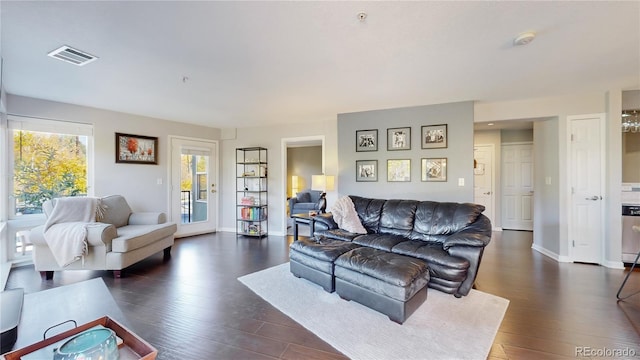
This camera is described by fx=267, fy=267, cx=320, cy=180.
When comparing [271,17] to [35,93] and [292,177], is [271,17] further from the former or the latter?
[292,177]

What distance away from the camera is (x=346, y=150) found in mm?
4832

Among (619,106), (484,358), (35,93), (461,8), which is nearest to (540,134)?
(619,106)

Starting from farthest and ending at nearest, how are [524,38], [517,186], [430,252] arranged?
[517,186] → [430,252] → [524,38]

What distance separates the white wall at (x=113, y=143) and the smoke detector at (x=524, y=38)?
5.61 m

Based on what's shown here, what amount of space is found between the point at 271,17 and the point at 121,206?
153 inches

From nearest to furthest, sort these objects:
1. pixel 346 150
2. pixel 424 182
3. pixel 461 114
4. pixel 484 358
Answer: pixel 484 358, pixel 461 114, pixel 424 182, pixel 346 150

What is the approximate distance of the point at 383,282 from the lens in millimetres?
2307

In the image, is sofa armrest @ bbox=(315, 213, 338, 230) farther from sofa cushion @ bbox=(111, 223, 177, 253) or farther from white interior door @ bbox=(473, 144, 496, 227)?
white interior door @ bbox=(473, 144, 496, 227)

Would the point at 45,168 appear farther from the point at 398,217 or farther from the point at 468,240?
the point at 468,240

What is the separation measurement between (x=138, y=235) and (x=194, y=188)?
8.10 feet

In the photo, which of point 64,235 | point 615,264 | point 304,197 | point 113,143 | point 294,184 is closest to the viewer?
point 64,235

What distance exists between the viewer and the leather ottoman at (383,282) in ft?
7.25

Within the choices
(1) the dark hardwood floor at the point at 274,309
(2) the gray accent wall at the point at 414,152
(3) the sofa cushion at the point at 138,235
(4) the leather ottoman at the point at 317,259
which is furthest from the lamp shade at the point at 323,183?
(3) the sofa cushion at the point at 138,235

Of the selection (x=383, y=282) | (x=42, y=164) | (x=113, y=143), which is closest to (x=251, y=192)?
(x=113, y=143)
